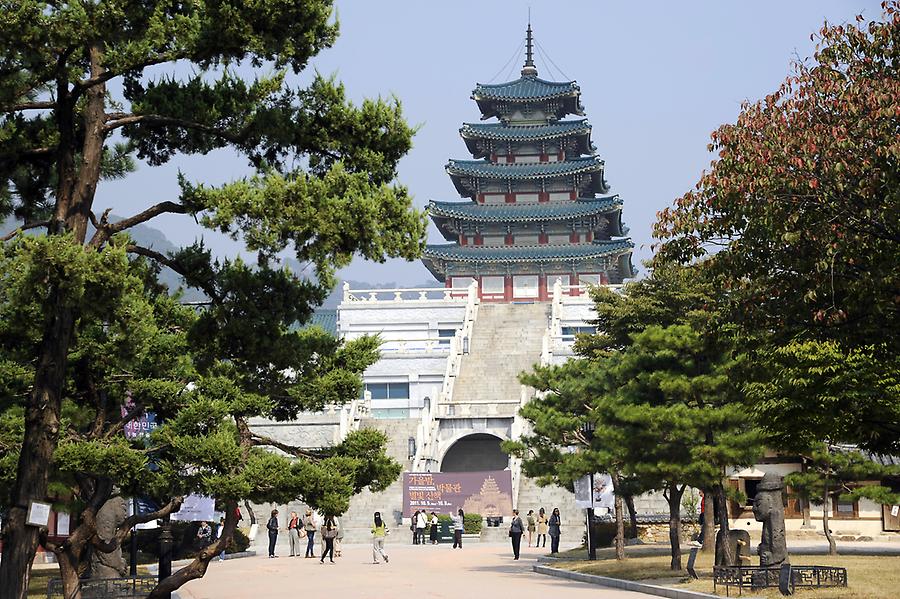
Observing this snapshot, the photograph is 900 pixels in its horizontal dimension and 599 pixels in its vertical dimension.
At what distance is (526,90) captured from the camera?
262ft

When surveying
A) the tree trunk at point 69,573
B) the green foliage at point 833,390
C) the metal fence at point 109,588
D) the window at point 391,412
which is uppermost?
the window at point 391,412

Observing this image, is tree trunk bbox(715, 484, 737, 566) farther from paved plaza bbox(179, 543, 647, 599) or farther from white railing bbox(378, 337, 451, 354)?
white railing bbox(378, 337, 451, 354)

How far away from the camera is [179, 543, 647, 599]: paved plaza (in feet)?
73.8

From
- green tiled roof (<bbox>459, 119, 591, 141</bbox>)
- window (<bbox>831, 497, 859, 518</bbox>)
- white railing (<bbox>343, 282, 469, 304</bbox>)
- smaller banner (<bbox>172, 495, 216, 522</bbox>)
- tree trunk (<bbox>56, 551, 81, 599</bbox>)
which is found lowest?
tree trunk (<bbox>56, 551, 81, 599</bbox>)

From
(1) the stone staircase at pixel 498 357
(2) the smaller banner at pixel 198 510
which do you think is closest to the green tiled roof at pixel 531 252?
(1) the stone staircase at pixel 498 357

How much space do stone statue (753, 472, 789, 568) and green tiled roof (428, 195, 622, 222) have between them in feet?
167

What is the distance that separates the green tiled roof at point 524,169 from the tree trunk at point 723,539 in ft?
167

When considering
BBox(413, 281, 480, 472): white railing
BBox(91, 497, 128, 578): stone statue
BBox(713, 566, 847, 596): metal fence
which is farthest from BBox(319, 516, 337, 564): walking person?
BBox(713, 566, 847, 596): metal fence

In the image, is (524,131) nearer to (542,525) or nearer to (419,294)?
(419,294)

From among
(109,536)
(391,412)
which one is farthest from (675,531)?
(391,412)

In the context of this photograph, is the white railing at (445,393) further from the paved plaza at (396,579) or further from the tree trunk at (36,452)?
the tree trunk at (36,452)

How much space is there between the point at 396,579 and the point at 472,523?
17061mm

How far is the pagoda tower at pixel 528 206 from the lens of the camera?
71.7 m

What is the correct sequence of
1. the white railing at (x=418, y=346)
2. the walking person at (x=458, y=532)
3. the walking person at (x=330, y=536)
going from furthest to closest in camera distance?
the white railing at (x=418, y=346)
the walking person at (x=458, y=532)
the walking person at (x=330, y=536)
